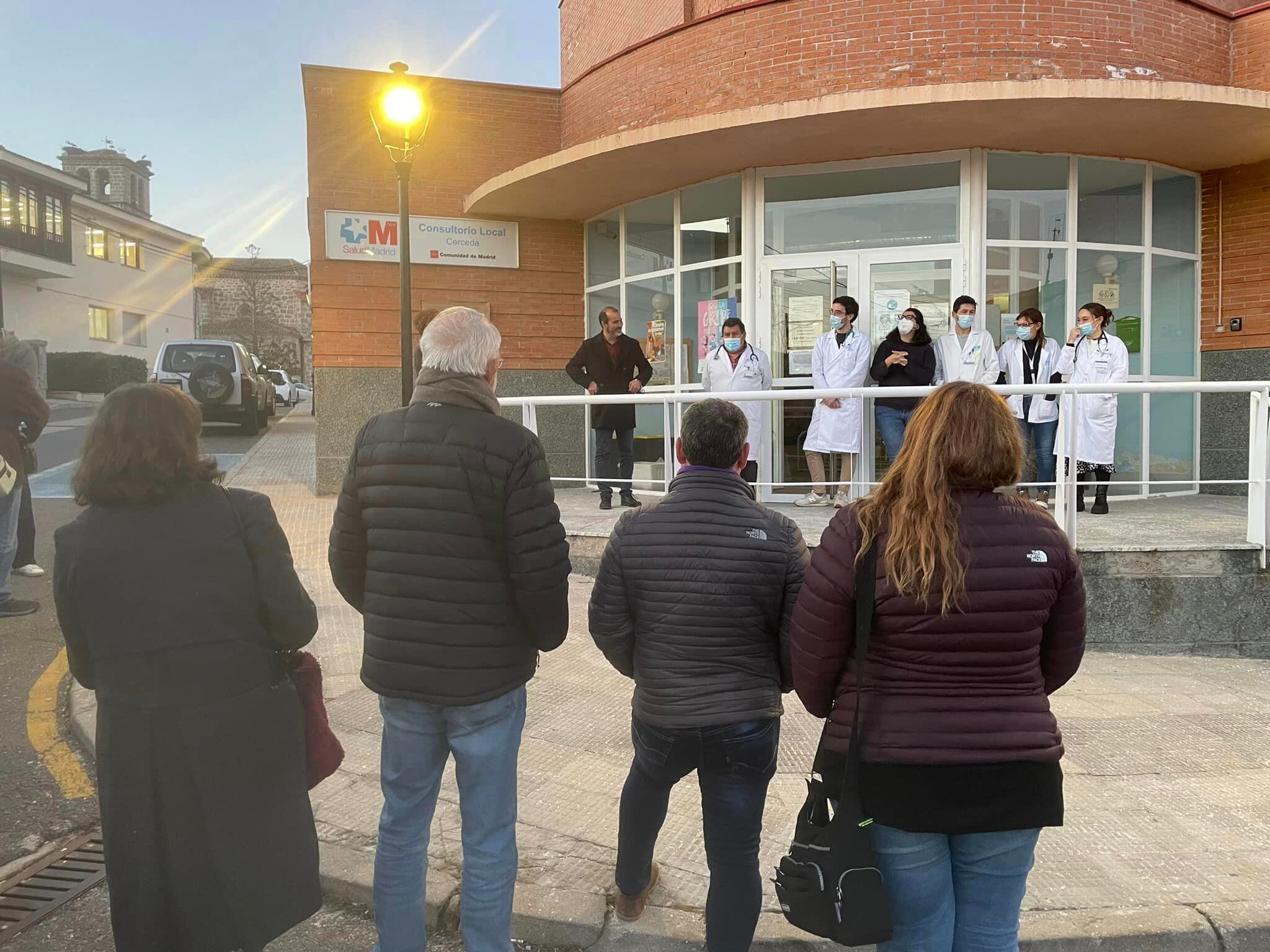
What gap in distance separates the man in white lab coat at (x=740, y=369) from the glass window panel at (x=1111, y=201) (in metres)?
3.65

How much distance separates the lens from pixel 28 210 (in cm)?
3547

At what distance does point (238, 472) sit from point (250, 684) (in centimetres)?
1224

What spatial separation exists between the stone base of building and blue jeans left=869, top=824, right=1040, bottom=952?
9.16 metres

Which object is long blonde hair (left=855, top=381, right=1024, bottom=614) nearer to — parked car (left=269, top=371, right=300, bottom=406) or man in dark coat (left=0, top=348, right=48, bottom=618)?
man in dark coat (left=0, top=348, right=48, bottom=618)

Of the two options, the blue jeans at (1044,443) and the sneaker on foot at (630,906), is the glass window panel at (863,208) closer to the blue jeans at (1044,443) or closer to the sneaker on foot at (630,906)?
the blue jeans at (1044,443)

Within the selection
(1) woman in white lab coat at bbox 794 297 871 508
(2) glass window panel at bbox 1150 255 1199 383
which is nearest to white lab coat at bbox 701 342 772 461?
(1) woman in white lab coat at bbox 794 297 871 508

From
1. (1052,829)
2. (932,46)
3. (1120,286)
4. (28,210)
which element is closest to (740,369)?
(932,46)

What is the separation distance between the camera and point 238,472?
13.6 meters

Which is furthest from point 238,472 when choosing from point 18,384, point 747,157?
point 747,157

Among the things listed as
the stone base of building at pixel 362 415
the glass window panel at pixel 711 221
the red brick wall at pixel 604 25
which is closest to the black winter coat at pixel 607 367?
the glass window panel at pixel 711 221

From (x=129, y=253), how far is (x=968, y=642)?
4848 centimetres

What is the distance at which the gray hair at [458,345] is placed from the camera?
2502 mm

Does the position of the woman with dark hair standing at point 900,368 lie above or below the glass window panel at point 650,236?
below

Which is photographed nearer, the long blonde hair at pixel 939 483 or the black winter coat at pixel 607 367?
the long blonde hair at pixel 939 483
